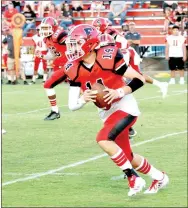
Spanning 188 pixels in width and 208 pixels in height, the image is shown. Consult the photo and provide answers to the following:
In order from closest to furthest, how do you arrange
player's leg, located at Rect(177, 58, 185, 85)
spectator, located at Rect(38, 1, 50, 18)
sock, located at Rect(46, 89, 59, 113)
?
sock, located at Rect(46, 89, 59, 113) → player's leg, located at Rect(177, 58, 185, 85) → spectator, located at Rect(38, 1, 50, 18)

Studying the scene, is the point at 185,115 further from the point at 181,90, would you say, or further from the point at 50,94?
the point at 181,90

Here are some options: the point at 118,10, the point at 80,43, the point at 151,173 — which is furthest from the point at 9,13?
the point at 80,43

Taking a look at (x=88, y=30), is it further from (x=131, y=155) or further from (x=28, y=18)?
(x=28, y=18)

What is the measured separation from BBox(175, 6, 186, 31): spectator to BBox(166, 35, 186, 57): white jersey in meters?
2.15

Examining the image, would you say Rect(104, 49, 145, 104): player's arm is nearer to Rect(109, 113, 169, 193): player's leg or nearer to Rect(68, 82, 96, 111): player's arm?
Rect(68, 82, 96, 111): player's arm

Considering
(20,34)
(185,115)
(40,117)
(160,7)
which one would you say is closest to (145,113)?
(185,115)

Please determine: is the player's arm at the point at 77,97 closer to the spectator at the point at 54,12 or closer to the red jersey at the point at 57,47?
the red jersey at the point at 57,47

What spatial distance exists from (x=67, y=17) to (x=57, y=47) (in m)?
13.4

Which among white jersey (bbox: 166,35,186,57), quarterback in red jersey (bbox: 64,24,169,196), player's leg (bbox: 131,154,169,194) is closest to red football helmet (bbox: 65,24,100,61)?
quarterback in red jersey (bbox: 64,24,169,196)

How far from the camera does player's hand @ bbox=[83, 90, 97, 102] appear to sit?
8117 mm

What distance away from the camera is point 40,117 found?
1579 centimetres

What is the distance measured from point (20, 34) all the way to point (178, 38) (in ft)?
15.8

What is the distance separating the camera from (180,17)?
26953 millimetres

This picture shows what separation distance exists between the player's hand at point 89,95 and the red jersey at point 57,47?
20.2ft
